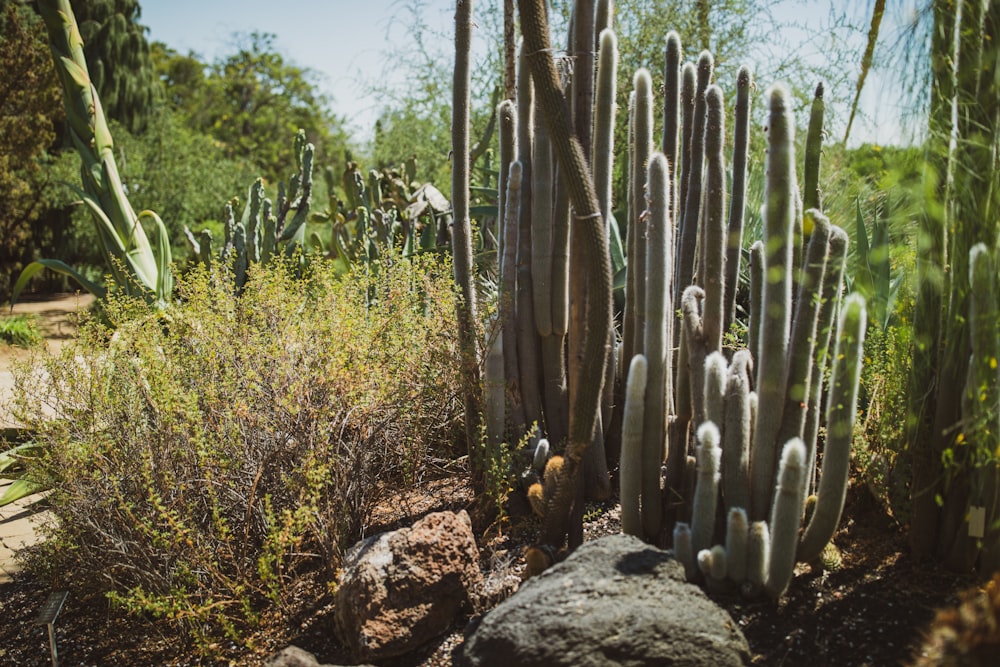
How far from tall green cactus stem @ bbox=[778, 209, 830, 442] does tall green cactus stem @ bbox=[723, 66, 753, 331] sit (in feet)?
1.82

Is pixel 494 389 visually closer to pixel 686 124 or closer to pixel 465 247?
pixel 465 247

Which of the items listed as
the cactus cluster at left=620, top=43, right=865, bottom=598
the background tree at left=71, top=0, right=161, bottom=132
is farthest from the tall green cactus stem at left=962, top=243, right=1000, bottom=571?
the background tree at left=71, top=0, right=161, bottom=132

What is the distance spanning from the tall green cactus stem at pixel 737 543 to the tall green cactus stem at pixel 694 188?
4.38 feet

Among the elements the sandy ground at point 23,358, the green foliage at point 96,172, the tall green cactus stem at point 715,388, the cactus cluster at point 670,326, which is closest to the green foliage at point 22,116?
the sandy ground at point 23,358

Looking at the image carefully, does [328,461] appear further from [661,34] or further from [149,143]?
[149,143]

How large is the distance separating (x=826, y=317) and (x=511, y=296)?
1.39m

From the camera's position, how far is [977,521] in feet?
9.02

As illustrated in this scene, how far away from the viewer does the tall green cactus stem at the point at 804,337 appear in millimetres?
2932

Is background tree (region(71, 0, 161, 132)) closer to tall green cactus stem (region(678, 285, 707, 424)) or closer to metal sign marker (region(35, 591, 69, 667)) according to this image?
metal sign marker (region(35, 591, 69, 667))

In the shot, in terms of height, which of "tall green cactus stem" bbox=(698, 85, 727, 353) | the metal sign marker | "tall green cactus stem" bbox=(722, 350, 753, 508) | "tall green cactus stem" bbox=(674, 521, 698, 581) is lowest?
the metal sign marker

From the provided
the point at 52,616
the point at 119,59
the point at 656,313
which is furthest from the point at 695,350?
the point at 119,59

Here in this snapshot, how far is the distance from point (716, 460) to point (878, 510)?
102 centimetres

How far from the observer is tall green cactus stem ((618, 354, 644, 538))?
3.11 metres

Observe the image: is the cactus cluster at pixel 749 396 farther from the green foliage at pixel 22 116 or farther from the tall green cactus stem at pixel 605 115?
the green foliage at pixel 22 116
